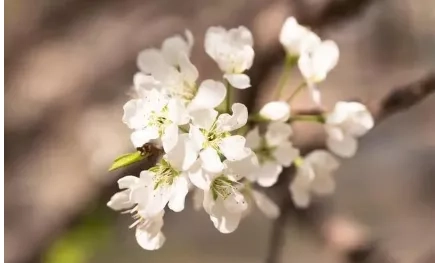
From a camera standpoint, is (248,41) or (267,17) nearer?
(248,41)

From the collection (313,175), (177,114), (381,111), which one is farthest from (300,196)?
(177,114)

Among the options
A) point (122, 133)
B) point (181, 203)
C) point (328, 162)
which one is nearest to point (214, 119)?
point (181, 203)

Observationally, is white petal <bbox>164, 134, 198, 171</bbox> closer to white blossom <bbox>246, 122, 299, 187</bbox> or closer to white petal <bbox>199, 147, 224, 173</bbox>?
white petal <bbox>199, 147, 224, 173</bbox>

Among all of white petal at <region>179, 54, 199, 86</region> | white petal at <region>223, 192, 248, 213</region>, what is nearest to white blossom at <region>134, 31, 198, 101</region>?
white petal at <region>179, 54, 199, 86</region>

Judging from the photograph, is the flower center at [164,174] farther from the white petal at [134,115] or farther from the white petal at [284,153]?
the white petal at [284,153]

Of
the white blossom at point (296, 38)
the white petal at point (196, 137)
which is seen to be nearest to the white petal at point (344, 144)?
the white blossom at point (296, 38)

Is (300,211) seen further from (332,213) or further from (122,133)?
(122,133)
